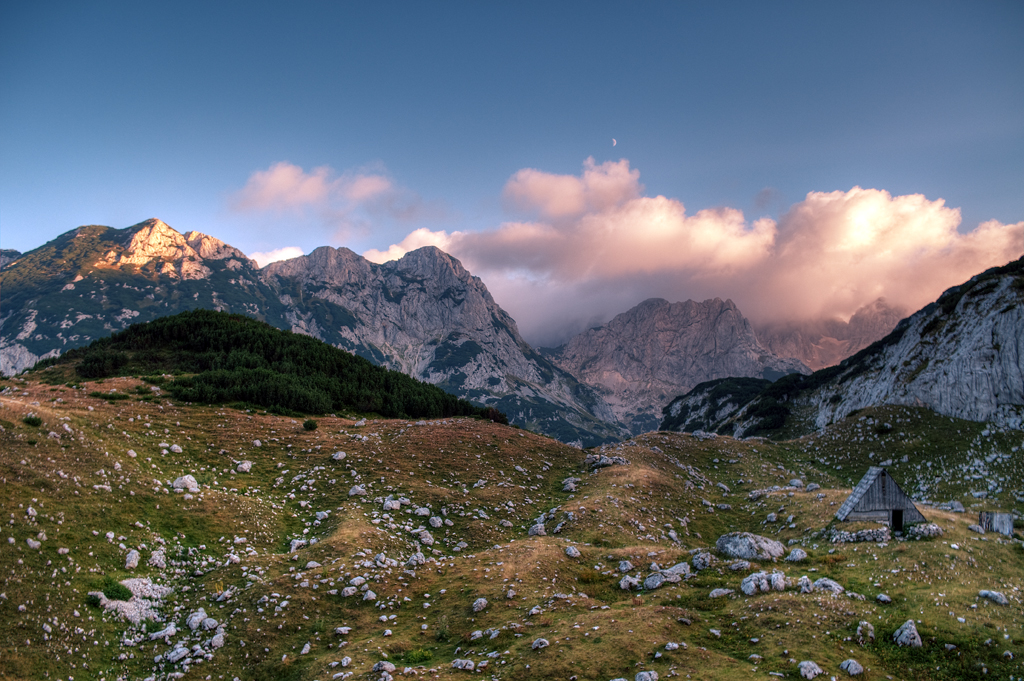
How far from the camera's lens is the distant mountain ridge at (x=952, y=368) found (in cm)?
5588

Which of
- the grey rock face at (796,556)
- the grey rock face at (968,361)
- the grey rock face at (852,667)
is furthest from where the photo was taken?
the grey rock face at (968,361)

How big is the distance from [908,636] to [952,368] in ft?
218

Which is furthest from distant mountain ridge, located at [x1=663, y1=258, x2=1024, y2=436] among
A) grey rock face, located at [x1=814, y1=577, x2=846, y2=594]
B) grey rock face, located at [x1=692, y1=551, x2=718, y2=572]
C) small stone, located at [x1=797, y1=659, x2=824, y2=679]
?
small stone, located at [x1=797, y1=659, x2=824, y2=679]

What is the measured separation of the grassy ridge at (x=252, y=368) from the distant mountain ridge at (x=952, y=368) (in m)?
61.0

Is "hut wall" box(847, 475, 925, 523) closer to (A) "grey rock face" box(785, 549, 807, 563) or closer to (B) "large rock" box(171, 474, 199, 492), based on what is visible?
(A) "grey rock face" box(785, 549, 807, 563)

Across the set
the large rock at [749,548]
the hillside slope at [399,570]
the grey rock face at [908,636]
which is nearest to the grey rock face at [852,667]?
the hillside slope at [399,570]

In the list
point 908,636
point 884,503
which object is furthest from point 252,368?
point 884,503

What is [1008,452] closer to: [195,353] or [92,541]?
[92,541]

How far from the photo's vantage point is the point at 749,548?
2369 cm

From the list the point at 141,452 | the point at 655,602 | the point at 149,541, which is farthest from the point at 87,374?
the point at 655,602

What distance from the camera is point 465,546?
89.2ft

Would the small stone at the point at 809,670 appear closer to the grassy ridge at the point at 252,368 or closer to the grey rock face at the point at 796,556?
the grey rock face at the point at 796,556

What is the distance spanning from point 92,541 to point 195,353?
44.8 m

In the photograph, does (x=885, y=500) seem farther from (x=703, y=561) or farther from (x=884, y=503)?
(x=703, y=561)
